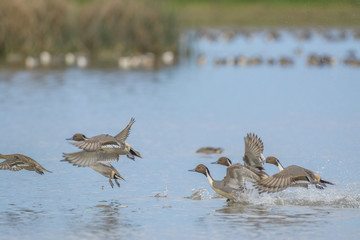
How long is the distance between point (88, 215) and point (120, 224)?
24.4 inches

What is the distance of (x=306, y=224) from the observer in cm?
901

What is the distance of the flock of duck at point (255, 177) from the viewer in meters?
9.50

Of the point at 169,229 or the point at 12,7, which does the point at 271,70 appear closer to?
the point at 12,7

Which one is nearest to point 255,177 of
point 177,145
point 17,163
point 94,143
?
point 94,143

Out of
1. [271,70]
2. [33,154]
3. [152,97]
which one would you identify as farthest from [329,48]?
[33,154]

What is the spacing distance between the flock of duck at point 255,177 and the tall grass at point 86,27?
24.7m

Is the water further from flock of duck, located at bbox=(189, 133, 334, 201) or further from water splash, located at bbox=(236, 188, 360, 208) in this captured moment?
flock of duck, located at bbox=(189, 133, 334, 201)

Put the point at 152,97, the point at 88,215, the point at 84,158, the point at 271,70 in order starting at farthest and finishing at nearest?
the point at 271,70 < the point at 152,97 < the point at 84,158 < the point at 88,215

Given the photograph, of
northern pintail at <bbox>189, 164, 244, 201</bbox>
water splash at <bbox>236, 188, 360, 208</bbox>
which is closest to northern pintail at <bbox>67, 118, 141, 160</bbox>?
northern pintail at <bbox>189, 164, 244, 201</bbox>

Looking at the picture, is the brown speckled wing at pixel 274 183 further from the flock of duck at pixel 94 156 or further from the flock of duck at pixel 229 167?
the flock of duck at pixel 94 156


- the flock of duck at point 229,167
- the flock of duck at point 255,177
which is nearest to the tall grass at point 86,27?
the flock of duck at point 229,167

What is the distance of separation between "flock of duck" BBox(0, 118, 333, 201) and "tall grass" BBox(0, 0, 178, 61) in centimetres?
2438

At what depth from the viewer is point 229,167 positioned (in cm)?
1002

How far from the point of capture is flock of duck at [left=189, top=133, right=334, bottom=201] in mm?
9502
